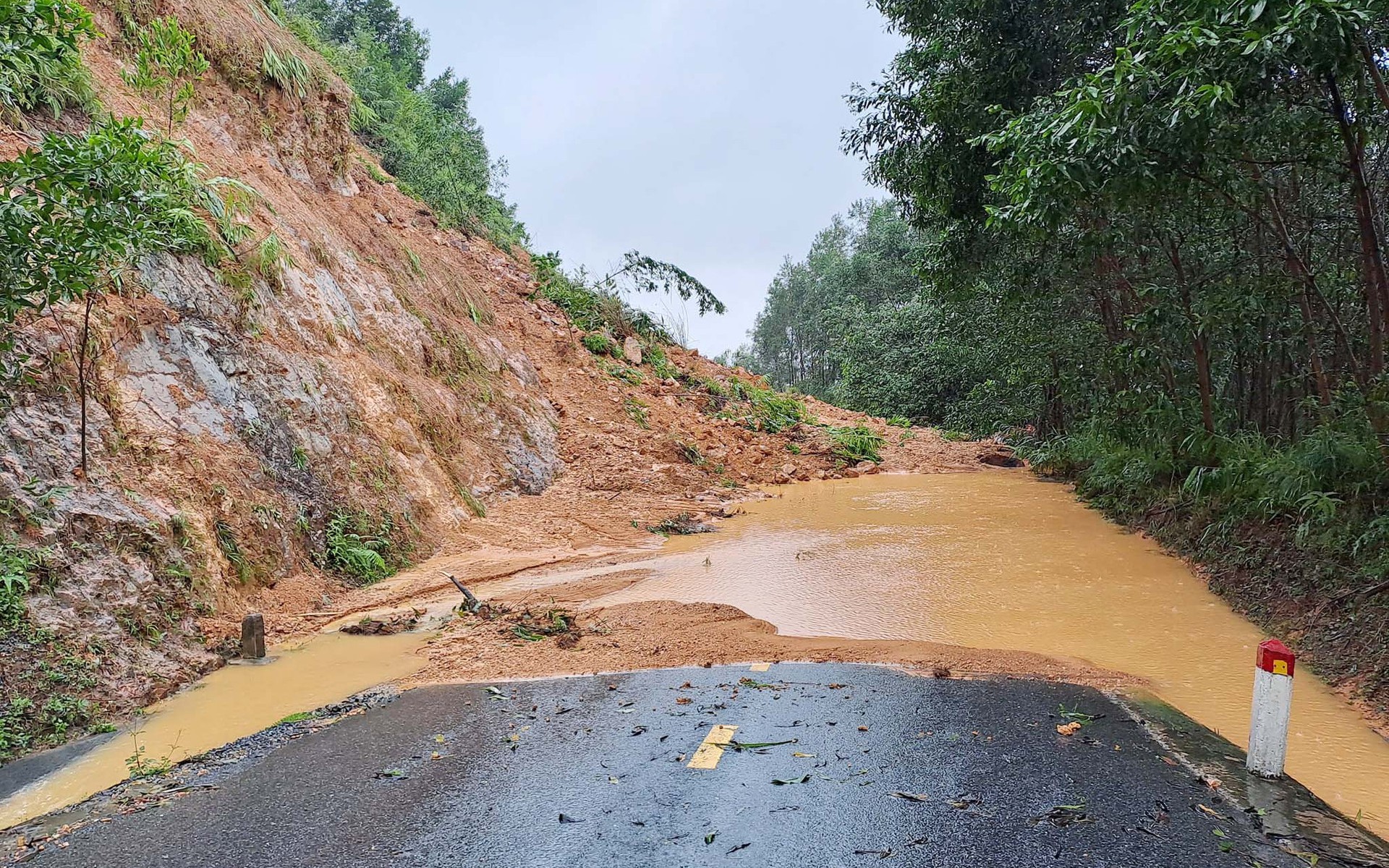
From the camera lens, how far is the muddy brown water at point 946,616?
4152mm

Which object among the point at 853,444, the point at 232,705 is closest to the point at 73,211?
the point at 232,705

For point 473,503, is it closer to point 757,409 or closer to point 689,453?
point 689,453

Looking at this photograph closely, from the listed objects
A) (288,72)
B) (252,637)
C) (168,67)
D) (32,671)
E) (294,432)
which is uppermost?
(288,72)

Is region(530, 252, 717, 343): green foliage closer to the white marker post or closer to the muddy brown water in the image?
the muddy brown water

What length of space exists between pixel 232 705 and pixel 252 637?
0.84 metres

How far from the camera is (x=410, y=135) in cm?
2052

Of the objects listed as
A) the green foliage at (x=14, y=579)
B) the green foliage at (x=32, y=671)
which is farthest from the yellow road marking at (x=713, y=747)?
the green foliage at (x=14, y=579)

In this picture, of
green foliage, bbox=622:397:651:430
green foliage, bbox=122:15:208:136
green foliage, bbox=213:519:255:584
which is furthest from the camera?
green foliage, bbox=622:397:651:430

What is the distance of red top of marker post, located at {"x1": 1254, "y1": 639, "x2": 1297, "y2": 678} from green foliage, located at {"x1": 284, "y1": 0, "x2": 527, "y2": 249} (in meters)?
14.7

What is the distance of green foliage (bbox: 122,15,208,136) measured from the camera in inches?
294

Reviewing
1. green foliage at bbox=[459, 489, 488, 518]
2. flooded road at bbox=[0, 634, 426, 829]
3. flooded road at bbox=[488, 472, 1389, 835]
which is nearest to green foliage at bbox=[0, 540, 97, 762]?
flooded road at bbox=[0, 634, 426, 829]

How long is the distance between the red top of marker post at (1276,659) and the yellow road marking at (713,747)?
253cm

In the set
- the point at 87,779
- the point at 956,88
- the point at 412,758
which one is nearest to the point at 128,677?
the point at 87,779

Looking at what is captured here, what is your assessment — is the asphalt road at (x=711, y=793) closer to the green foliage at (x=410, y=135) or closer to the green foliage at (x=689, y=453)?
the green foliage at (x=689, y=453)
